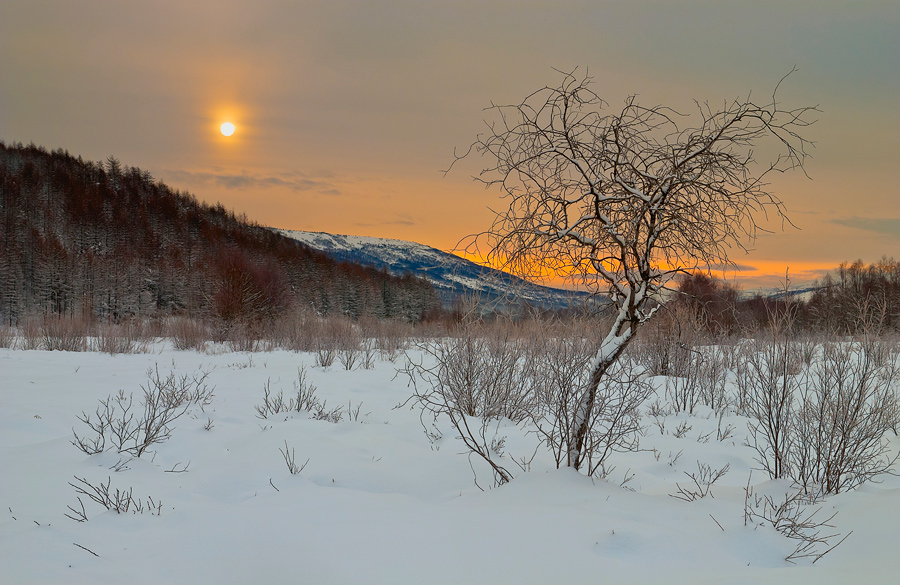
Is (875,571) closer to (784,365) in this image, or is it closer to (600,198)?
(784,365)

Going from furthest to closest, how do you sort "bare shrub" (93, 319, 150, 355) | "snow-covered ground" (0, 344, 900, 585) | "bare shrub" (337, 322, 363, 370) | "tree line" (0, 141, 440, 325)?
"tree line" (0, 141, 440, 325)
"bare shrub" (93, 319, 150, 355)
"bare shrub" (337, 322, 363, 370)
"snow-covered ground" (0, 344, 900, 585)

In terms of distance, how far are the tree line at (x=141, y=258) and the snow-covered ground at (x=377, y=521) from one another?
15.9m

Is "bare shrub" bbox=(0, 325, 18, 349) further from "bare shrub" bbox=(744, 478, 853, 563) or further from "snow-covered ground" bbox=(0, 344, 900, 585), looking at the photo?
"bare shrub" bbox=(744, 478, 853, 563)

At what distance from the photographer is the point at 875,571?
96.6 inches

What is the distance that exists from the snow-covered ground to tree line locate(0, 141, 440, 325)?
52.2 feet

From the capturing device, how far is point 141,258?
63.9 metres

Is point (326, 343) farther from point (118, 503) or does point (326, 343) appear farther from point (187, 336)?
point (118, 503)

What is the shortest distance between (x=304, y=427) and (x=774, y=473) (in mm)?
4611

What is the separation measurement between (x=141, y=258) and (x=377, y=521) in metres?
72.1

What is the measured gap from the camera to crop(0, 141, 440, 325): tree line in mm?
32844

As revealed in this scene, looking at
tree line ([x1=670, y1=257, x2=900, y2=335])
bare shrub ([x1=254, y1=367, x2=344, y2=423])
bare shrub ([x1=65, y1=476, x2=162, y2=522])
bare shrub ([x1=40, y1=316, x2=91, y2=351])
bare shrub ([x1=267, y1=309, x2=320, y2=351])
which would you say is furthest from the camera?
bare shrub ([x1=267, y1=309, x2=320, y2=351])

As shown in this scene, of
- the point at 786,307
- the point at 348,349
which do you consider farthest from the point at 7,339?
the point at 786,307

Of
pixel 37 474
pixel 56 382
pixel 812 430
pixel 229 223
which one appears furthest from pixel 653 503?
pixel 229 223

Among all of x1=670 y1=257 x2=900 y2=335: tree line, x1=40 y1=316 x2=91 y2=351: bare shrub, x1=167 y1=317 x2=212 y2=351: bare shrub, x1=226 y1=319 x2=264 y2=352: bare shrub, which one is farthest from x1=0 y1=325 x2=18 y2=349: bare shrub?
x1=670 y1=257 x2=900 y2=335: tree line
